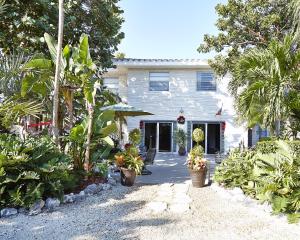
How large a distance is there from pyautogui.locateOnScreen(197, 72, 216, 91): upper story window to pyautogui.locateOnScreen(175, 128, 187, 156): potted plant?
2.92 meters

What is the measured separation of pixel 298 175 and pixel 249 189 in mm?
1365

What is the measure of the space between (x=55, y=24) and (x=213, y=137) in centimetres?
1240

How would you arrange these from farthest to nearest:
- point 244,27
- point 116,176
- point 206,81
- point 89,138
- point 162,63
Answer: point 206,81, point 162,63, point 244,27, point 116,176, point 89,138

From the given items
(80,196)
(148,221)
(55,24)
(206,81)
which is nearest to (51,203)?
(80,196)

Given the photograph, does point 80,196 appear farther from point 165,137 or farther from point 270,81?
point 165,137

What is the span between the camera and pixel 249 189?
7.66 m

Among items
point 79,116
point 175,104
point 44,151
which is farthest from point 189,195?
→ point 175,104

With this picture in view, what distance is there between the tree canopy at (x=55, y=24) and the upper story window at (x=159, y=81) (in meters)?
6.53

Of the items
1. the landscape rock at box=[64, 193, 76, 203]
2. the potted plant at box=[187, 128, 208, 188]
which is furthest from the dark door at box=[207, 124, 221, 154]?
the landscape rock at box=[64, 193, 76, 203]

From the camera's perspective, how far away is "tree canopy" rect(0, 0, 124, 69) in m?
11.6

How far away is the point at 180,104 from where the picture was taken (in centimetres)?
2116

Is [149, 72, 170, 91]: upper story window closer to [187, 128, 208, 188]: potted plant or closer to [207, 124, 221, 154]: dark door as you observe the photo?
[207, 124, 221, 154]: dark door

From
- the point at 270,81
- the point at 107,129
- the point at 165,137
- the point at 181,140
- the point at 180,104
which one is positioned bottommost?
the point at 181,140

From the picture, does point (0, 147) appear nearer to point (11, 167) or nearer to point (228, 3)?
point (11, 167)
